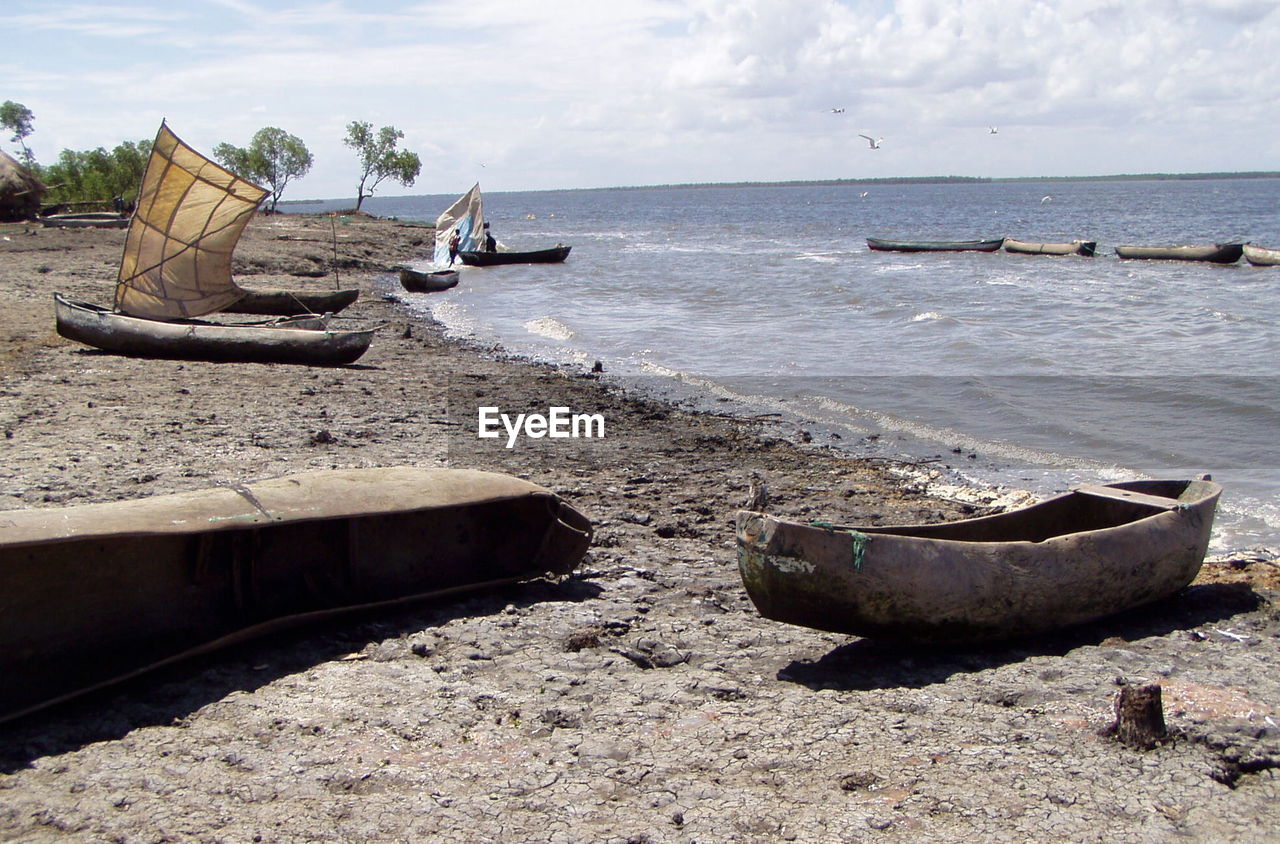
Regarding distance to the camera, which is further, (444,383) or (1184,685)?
→ (444,383)

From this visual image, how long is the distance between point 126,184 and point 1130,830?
54.3 m

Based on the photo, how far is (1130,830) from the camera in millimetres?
3744

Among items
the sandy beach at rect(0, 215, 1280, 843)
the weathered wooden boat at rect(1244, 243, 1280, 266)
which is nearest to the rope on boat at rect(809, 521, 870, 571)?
the sandy beach at rect(0, 215, 1280, 843)

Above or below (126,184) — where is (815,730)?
below

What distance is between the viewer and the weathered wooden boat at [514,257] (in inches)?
1532

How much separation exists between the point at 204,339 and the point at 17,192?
93.3 ft

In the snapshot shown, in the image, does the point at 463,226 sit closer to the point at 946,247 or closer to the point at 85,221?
the point at 85,221

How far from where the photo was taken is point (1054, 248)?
4428 cm

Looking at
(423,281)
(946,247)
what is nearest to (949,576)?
(423,281)

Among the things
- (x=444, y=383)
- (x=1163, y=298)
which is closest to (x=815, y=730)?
(x=444, y=383)

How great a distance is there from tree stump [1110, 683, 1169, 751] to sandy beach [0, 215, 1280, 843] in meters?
0.06

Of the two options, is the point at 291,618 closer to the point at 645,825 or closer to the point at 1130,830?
the point at 645,825

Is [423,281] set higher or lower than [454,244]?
lower

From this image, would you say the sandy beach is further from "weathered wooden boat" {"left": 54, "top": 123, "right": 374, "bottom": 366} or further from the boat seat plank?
"weathered wooden boat" {"left": 54, "top": 123, "right": 374, "bottom": 366}
